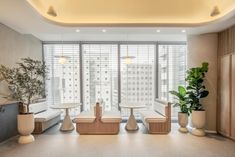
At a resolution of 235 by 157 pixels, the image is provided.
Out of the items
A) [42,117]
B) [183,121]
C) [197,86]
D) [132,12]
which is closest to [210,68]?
[197,86]

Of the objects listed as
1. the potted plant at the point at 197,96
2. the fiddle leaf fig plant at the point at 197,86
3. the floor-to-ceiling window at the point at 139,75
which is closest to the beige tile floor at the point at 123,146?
the potted plant at the point at 197,96

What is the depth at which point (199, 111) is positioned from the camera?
16.1 feet

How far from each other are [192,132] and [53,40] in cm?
551

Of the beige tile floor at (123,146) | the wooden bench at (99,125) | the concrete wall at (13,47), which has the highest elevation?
the concrete wall at (13,47)

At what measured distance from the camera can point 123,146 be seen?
420 centimetres

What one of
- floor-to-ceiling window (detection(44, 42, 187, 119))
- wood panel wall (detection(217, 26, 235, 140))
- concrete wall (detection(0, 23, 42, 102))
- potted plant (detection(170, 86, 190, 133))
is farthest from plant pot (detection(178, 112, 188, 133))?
concrete wall (detection(0, 23, 42, 102))

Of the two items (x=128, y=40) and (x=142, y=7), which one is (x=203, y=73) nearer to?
(x=142, y=7)

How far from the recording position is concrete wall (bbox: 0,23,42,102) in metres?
4.73

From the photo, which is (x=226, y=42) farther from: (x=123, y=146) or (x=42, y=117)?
(x=42, y=117)

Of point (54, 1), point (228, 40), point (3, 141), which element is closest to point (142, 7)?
point (54, 1)

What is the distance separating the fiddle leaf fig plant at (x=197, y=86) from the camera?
5.00m

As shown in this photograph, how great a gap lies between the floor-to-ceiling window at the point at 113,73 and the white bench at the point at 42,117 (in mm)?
894

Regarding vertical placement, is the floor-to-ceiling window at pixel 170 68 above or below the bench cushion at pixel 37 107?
above

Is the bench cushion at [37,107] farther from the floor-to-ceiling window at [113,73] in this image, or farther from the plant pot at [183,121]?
the plant pot at [183,121]
